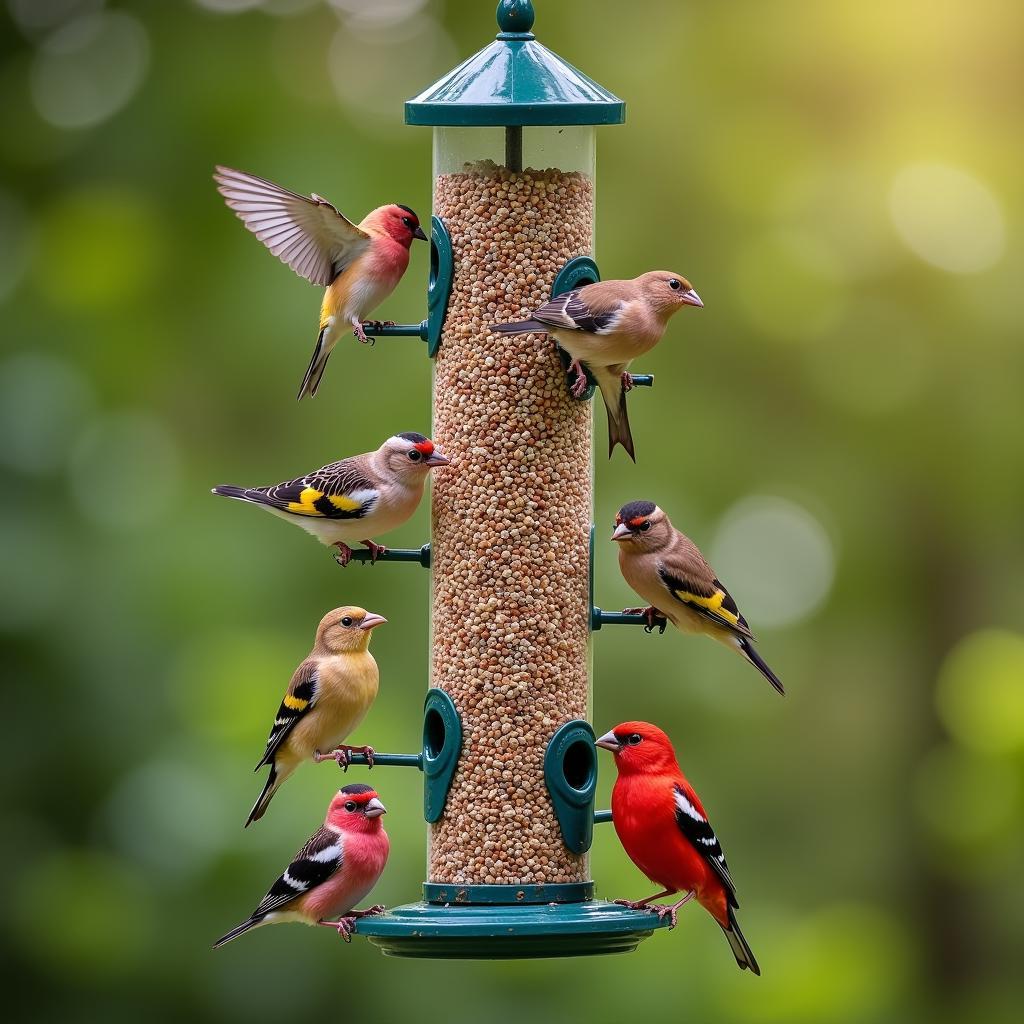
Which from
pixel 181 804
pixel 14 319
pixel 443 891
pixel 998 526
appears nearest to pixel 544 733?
pixel 443 891

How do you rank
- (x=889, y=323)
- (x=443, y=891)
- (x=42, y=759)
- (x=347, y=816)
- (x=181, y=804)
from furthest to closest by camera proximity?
(x=889, y=323) → (x=42, y=759) → (x=181, y=804) → (x=347, y=816) → (x=443, y=891)

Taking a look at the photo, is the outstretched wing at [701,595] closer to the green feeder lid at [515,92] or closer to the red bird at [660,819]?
the red bird at [660,819]

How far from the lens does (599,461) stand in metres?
20.1

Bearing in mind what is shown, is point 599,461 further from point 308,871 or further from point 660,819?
point 660,819

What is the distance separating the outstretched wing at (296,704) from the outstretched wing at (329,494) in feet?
2.82

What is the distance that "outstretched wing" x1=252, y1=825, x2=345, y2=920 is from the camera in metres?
10.7

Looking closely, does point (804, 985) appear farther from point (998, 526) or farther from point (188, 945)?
point (998, 526)

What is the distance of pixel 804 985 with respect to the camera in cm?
1644

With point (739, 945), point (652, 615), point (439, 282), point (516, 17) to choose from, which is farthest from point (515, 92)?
point (739, 945)

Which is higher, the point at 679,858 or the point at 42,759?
the point at 679,858

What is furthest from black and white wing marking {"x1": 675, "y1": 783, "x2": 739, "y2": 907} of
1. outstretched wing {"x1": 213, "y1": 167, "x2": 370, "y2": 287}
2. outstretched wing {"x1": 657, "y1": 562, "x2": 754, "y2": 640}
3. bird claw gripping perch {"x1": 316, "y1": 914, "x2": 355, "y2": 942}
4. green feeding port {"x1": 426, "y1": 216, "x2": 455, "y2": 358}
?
outstretched wing {"x1": 213, "y1": 167, "x2": 370, "y2": 287}

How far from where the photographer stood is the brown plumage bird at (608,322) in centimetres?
984

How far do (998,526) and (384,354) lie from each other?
256 inches

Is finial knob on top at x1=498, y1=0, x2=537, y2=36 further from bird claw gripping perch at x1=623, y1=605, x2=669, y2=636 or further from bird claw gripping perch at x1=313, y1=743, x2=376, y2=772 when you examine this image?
bird claw gripping perch at x1=313, y1=743, x2=376, y2=772
